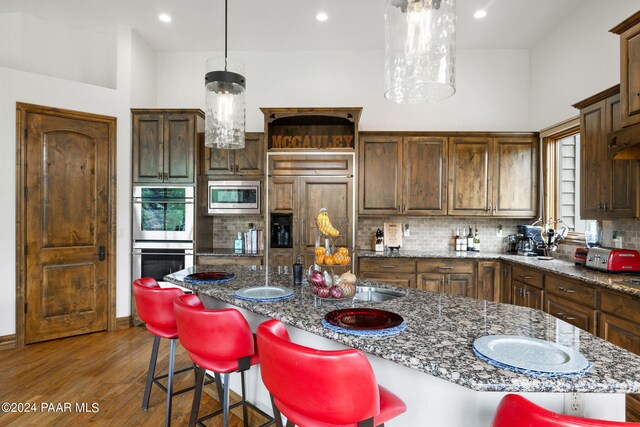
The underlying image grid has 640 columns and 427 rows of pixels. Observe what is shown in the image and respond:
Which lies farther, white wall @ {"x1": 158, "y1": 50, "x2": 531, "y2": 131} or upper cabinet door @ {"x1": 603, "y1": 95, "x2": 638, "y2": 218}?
white wall @ {"x1": 158, "y1": 50, "x2": 531, "y2": 131}

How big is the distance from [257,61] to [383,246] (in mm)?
3085

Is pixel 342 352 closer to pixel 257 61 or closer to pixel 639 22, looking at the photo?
pixel 639 22

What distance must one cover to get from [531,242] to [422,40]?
12.1 ft

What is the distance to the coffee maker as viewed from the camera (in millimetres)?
4309

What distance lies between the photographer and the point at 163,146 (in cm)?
442

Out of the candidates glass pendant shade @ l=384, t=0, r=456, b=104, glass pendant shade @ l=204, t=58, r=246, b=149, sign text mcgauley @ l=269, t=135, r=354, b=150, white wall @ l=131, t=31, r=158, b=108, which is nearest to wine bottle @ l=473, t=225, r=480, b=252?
sign text mcgauley @ l=269, t=135, r=354, b=150

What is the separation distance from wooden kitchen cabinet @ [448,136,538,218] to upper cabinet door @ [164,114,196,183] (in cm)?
321

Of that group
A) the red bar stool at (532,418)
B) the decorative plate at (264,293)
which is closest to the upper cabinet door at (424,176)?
the decorative plate at (264,293)

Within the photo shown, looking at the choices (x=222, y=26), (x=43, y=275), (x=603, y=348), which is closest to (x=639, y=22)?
(x=603, y=348)

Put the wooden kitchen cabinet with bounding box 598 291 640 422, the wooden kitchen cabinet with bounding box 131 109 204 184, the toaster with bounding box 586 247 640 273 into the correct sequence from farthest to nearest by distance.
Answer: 1. the wooden kitchen cabinet with bounding box 131 109 204 184
2. the toaster with bounding box 586 247 640 273
3. the wooden kitchen cabinet with bounding box 598 291 640 422

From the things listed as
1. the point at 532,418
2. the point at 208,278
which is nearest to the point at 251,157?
the point at 208,278

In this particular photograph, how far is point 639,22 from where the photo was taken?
246 cm

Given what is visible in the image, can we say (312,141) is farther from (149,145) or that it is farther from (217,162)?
(149,145)

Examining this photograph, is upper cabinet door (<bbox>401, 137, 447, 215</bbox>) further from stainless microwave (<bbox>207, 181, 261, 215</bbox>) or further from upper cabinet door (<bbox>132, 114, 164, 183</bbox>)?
upper cabinet door (<bbox>132, 114, 164, 183</bbox>)
